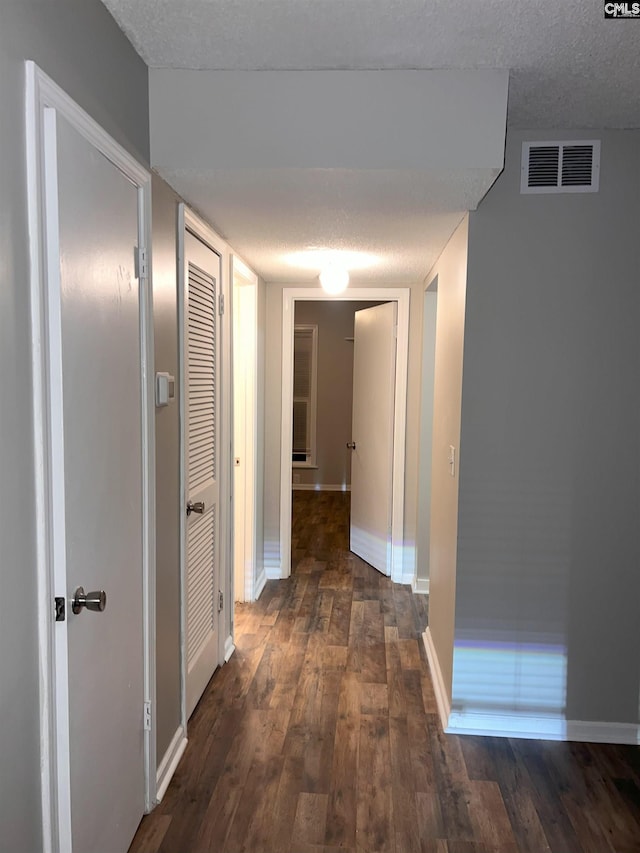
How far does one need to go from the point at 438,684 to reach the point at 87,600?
6.14 ft

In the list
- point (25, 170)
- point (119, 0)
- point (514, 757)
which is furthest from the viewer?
point (514, 757)

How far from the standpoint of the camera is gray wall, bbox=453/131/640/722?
2205 mm

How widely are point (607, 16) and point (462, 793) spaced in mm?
2413

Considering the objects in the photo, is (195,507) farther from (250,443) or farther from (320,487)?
(320,487)

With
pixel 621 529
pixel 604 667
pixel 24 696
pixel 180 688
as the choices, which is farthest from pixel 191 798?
pixel 621 529

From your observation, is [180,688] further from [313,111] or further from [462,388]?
[313,111]

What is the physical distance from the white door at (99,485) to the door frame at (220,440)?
0.42 metres

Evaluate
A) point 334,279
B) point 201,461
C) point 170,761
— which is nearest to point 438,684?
point 170,761

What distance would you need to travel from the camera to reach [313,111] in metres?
1.78

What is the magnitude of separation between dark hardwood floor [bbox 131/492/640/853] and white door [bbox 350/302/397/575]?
129 cm

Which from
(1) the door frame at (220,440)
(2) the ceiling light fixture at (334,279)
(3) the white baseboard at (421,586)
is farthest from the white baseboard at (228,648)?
(2) the ceiling light fixture at (334,279)

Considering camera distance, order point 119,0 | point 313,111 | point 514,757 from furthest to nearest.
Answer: point 514,757 → point 313,111 → point 119,0

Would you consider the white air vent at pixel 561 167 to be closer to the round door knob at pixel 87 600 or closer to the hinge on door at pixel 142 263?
the hinge on door at pixel 142 263

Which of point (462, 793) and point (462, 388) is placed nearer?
point (462, 793)
